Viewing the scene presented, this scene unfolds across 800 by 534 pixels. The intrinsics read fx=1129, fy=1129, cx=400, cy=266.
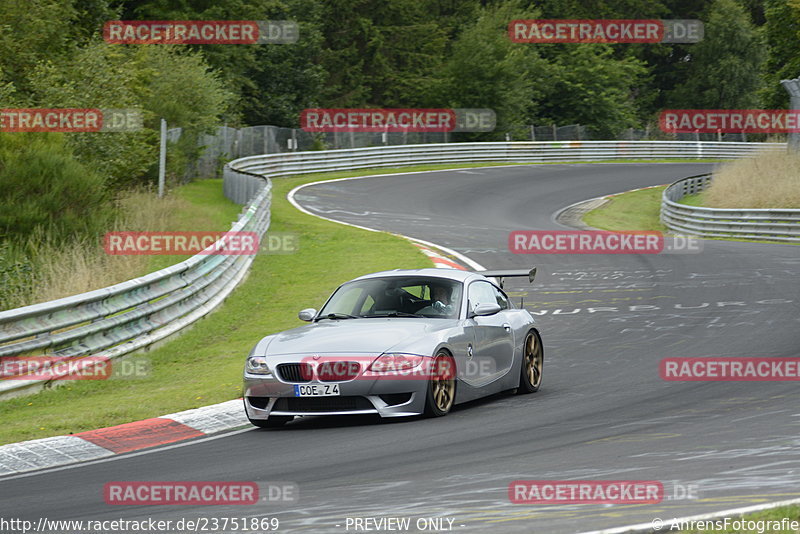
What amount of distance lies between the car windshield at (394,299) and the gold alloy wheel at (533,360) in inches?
43.7

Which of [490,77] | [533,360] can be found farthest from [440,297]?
[490,77]

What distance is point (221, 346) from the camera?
49.6 ft

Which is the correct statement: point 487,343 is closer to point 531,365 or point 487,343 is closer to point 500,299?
point 531,365

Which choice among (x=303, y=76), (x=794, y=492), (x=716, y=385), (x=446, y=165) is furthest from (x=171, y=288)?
(x=303, y=76)

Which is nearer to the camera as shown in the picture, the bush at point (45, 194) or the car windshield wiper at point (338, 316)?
the car windshield wiper at point (338, 316)

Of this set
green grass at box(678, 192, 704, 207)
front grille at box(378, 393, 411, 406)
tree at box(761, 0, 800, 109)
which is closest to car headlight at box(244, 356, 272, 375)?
front grille at box(378, 393, 411, 406)

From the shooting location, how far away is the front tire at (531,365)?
1145 cm

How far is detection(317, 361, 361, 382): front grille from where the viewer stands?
9.55m

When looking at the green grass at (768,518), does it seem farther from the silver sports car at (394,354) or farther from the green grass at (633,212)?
the green grass at (633,212)

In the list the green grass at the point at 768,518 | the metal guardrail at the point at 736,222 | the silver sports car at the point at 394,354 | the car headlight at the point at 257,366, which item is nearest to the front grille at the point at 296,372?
the silver sports car at the point at 394,354

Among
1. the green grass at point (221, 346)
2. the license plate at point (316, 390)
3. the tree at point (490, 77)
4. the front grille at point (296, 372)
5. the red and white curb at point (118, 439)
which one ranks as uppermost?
the tree at point (490, 77)

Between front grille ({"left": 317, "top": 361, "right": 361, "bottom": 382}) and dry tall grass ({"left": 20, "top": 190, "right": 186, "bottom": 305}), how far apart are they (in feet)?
22.1

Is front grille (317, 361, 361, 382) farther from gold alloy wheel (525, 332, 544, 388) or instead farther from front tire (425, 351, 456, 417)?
gold alloy wheel (525, 332, 544, 388)

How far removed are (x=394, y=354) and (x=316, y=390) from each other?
729 millimetres
